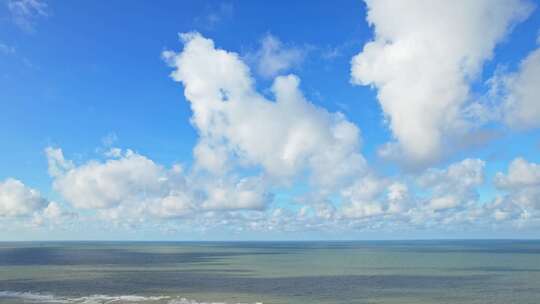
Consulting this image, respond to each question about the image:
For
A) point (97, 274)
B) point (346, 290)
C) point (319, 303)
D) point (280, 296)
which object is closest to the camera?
point (319, 303)

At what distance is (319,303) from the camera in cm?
6925

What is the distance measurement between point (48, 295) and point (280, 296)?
3708 cm

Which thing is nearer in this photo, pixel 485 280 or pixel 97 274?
pixel 485 280

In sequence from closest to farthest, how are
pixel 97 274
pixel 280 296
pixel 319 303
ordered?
pixel 319 303 < pixel 280 296 < pixel 97 274

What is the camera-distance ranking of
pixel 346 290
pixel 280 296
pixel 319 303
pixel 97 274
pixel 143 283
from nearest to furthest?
pixel 319 303 < pixel 280 296 < pixel 346 290 < pixel 143 283 < pixel 97 274

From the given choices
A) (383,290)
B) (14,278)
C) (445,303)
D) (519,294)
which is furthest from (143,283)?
(519,294)

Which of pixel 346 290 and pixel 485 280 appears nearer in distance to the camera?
pixel 346 290

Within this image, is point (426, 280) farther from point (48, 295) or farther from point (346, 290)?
point (48, 295)

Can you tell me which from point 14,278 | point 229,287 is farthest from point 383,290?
point 14,278

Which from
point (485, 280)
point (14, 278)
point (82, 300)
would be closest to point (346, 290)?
point (485, 280)

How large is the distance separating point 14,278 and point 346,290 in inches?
2742

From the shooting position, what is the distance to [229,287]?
285 feet

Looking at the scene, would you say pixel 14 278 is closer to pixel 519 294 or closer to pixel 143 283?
pixel 143 283

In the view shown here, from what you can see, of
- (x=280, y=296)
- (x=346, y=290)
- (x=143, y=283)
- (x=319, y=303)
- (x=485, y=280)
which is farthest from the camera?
(x=485, y=280)
